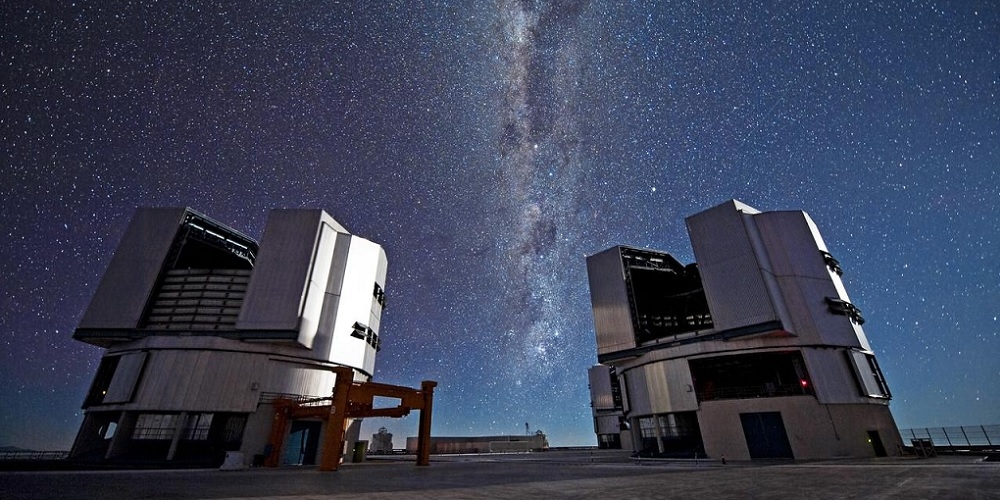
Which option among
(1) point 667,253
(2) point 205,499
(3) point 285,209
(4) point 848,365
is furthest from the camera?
(1) point 667,253

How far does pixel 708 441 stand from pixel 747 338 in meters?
8.56

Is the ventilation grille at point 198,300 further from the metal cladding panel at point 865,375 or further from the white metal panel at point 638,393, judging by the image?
the metal cladding panel at point 865,375

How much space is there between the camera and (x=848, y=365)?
30.5 meters

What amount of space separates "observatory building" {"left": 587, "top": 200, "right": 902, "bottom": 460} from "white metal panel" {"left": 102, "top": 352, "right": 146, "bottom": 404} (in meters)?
40.0

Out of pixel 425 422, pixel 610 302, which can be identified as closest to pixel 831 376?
pixel 610 302

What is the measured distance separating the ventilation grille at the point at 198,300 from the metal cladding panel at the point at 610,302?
34.4 metres

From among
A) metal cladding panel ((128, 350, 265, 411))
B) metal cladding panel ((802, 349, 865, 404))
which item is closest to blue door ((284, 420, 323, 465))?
metal cladding panel ((128, 350, 265, 411))

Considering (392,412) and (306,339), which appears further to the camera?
(306,339)

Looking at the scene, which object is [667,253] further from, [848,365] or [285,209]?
[285,209]

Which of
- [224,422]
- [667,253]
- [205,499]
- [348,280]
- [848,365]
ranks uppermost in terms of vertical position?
[667,253]

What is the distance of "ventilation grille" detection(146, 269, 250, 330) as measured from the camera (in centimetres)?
3547

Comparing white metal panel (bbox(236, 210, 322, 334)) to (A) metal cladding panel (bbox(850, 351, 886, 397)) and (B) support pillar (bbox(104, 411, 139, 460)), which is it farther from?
(A) metal cladding panel (bbox(850, 351, 886, 397))

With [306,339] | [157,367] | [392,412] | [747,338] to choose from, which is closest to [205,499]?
[392,412]

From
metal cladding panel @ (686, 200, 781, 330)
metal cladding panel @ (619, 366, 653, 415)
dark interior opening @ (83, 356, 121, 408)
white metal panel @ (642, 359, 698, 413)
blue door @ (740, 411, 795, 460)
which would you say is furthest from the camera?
metal cladding panel @ (619, 366, 653, 415)
